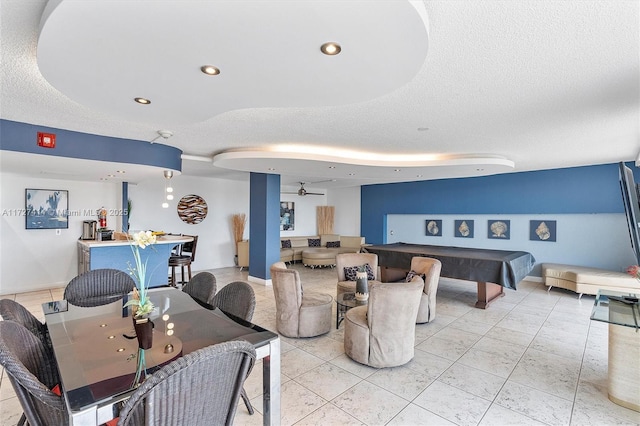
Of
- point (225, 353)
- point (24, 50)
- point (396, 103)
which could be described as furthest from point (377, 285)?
point (24, 50)

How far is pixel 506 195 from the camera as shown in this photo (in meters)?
7.27

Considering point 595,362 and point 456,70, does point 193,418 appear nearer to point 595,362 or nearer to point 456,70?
point 456,70

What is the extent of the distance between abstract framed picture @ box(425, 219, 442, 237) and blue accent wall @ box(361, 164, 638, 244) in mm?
328

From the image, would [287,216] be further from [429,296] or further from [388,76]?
[388,76]

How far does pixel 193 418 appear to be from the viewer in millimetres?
1364

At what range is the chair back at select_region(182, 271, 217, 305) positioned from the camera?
2816mm

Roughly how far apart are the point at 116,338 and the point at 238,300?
82cm

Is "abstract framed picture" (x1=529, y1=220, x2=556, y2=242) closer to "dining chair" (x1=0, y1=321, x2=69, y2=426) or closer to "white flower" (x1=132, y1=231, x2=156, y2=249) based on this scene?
"white flower" (x1=132, y1=231, x2=156, y2=249)

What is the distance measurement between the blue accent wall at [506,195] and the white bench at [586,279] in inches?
49.8

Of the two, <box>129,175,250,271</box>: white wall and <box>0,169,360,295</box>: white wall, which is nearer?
<box>0,169,360,295</box>: white wall

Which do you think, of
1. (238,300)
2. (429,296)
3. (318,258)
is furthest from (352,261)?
(318,258)

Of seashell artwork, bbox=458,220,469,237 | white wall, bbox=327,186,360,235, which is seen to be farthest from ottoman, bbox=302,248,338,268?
seashell artwork, bbox=458,220,469,237

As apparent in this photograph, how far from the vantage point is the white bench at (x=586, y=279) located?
207 inches

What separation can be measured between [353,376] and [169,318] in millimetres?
1755
